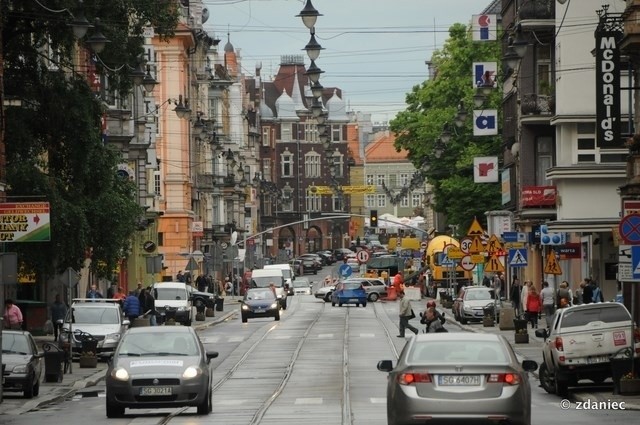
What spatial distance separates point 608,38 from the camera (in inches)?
1751

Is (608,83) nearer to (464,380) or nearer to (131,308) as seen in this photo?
(131,308)

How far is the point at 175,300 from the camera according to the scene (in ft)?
232

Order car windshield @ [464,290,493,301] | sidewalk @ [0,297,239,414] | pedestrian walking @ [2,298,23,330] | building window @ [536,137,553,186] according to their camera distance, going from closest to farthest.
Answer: sidewalk @ [0,297,239,414], pedestrian walking @ [2,298,23,330], car windshield @ [464,290,493,301], building window @ [536,137,553,186]

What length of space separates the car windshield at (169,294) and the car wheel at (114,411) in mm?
42542

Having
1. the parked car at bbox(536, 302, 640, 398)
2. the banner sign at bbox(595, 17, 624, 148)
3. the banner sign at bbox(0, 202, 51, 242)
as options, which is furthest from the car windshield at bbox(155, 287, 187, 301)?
the parked car at bbox(536, 302, 640, 398)

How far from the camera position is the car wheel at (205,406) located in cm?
2784

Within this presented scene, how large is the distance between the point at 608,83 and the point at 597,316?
1465cm

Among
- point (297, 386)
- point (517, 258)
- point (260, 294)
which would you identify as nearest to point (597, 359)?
point (297, 386)

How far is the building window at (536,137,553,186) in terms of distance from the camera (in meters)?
72.4

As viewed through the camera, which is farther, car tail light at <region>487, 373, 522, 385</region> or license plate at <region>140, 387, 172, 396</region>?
license plate at <region>140, 387, 172, 396</region>

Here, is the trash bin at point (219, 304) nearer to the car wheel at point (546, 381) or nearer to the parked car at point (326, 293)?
the parked car at point (326, 293)

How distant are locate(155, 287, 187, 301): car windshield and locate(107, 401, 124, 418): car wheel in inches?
1675

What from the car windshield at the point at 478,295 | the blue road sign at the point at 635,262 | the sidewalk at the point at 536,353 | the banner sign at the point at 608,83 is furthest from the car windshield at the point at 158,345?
the car windshield at the point at 478,295

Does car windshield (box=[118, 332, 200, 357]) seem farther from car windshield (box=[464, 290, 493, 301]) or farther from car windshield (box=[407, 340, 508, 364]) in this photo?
car windshield (box=[464, 290, 493, 301])
